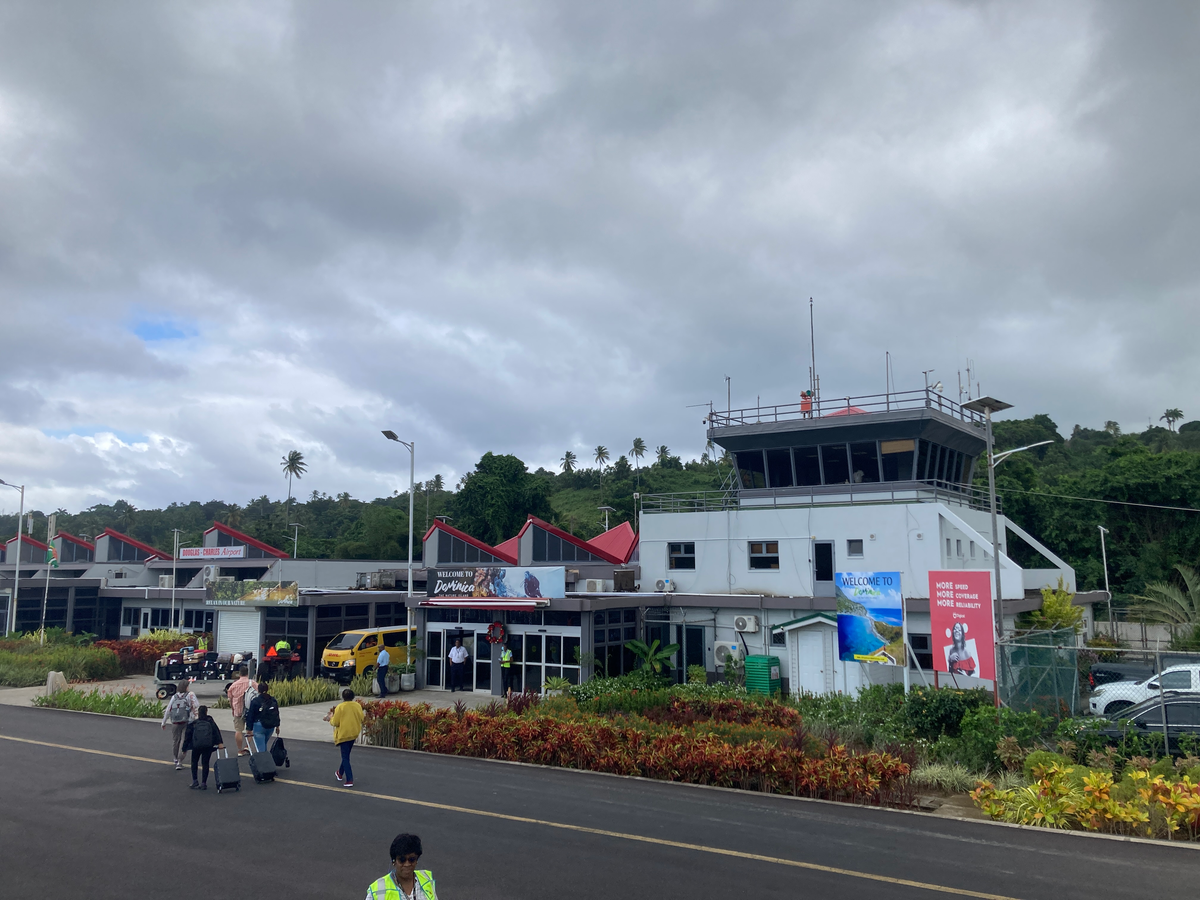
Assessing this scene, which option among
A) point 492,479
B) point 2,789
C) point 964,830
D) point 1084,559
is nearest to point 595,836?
point 964,830

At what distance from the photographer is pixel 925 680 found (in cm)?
2359

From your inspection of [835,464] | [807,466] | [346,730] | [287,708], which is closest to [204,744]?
[346,730]

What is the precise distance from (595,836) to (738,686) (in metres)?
13.9

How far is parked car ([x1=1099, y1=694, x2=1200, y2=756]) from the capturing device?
1384cm

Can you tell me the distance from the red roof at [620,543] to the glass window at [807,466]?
14550 millimetres

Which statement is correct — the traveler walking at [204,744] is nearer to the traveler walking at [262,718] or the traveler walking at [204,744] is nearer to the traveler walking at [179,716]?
the traveler walking at [262,718]

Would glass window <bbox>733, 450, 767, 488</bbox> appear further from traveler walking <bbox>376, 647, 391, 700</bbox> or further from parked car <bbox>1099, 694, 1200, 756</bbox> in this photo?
parked car <bbox>1099, 694, 1200, 756</bbox>

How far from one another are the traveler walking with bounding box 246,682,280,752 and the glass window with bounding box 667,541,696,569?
17576mm

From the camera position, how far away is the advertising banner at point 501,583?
26062mm

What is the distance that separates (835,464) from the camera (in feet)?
98.0

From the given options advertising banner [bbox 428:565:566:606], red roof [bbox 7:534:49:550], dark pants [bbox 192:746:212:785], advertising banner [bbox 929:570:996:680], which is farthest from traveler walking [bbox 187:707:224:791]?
red roof [bbox 7:534:49:550]

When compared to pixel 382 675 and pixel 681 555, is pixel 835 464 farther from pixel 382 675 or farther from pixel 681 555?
pixel 382 675

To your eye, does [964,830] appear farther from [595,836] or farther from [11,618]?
[11,618]

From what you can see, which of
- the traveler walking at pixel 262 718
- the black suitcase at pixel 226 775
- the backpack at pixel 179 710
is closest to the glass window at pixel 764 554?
the traveler walking at pixel 262 718
